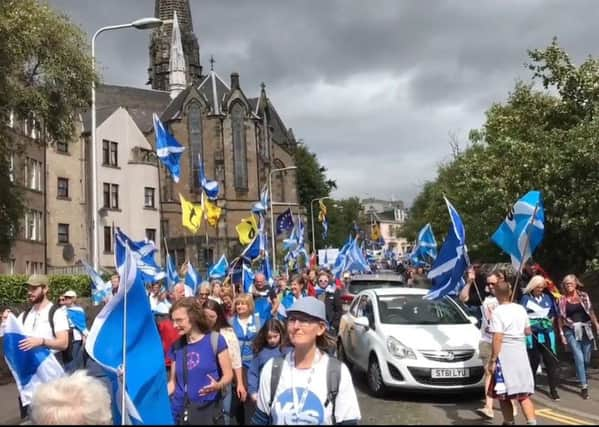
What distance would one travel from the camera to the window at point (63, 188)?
4238 cm

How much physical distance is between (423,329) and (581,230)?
573cm

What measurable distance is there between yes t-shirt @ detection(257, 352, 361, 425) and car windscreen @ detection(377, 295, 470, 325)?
21.7ft

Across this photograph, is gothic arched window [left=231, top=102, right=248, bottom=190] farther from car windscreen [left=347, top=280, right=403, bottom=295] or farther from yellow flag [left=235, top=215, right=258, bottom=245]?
car windscreen [left=347, top=280, right=403, bottom=295]

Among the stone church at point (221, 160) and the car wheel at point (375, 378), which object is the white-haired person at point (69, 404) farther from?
the stone church at point (221, 160)

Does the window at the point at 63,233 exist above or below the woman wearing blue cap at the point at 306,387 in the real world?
above

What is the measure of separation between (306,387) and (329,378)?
13 centimetres

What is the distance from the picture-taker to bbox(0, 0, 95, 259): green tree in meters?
18.3

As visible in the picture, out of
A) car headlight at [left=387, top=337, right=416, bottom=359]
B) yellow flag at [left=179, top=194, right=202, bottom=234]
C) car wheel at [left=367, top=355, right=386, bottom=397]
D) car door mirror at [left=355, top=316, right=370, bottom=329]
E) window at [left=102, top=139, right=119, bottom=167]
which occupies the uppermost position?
window at [left=102, top=139, right=119, bottom=167]

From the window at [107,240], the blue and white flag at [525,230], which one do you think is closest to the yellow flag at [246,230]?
the blue and white flag at [525,230]

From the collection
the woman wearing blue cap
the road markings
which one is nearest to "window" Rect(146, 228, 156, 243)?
the road markings

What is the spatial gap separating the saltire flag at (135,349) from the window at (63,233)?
39.3 metres

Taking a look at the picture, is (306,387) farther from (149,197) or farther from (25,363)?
(149,197)

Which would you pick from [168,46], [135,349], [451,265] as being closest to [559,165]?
[451,265]

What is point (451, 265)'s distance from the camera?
10.0m
